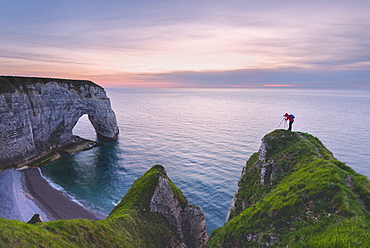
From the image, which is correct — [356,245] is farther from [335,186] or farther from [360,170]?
[360,170]

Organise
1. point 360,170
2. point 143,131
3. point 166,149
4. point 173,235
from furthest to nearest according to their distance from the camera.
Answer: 1. point 143,131
2. point 166,149
3. point 360,170
4. point 173,235

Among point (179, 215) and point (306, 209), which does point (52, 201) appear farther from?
point (306, 209)

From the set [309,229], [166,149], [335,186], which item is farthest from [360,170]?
[166,149]

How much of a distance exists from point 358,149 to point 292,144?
4491 cm

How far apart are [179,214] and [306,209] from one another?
14.4 meters

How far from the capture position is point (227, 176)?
41.8 meters

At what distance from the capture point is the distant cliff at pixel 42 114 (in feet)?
137

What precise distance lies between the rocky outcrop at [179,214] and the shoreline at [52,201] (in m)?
15.3

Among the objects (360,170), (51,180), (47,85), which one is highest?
(47,85)

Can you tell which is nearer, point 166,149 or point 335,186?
point 335,186

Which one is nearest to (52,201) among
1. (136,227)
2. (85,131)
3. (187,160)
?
(136,227)

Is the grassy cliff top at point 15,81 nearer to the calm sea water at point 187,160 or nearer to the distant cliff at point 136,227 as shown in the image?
the calm sea water at point 187,160

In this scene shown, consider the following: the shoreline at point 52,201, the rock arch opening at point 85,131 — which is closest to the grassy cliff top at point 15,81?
the shoreline at point 52,201

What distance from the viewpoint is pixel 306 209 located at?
1336 cm
